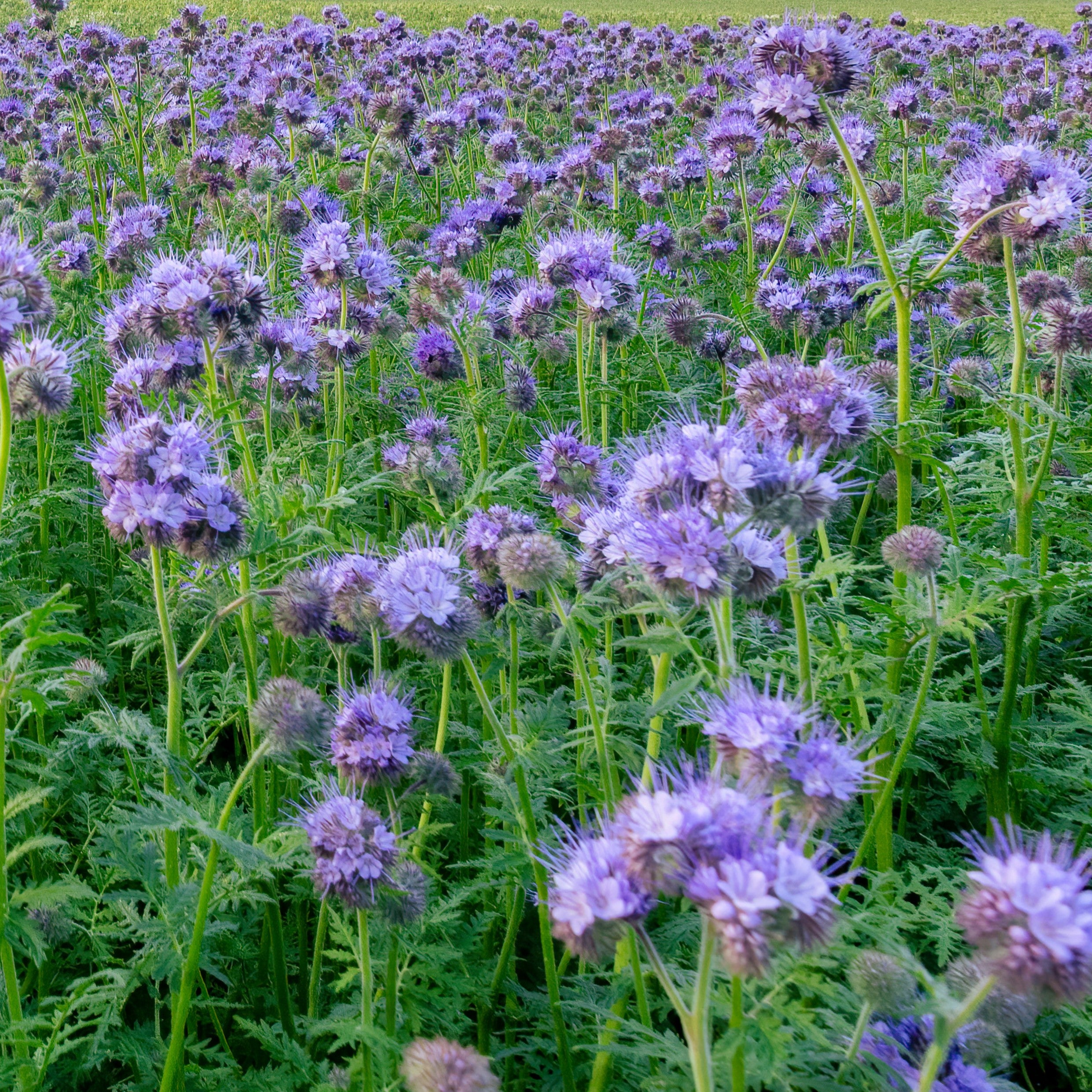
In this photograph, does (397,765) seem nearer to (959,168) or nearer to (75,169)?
(959,168)

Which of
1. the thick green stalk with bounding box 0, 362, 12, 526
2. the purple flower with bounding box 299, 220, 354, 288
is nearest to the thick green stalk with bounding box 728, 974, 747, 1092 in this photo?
the thick green stalk with bounding box 0, 362, 12, 526

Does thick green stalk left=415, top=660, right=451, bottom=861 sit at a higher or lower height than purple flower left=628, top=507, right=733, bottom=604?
lower

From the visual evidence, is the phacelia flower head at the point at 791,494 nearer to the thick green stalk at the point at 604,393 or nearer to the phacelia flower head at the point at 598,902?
the phacelia flower head at the point at 598,902

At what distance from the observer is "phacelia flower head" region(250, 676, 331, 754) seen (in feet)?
8.46

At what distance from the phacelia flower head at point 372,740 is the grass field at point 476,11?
48.4 feet

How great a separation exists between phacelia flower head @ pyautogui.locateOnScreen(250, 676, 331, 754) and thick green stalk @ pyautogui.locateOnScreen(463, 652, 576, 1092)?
0.40 metres

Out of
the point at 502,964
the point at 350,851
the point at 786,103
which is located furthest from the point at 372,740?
the point at 786,103

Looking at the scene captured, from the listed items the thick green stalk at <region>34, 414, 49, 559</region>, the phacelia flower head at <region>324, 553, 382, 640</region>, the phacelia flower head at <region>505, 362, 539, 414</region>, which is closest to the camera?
the phacelia flower head at <region>324, 553, 382, 640</region>

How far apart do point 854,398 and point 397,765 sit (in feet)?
5.53

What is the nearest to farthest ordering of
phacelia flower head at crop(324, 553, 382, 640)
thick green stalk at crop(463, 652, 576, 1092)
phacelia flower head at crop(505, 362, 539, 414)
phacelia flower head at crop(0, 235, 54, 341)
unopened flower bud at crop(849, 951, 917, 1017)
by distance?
unopened flower bud at crop(849, 951, 917, 1017) < phacelia flower head at crop(0, 235, 54, 341) < thick green stalk at crop(463, 652, 576, 1092) < phacelia flower head at crop(324, 553, 382, 640) < phacelia flower head at crop(505, 362, 539, 414)

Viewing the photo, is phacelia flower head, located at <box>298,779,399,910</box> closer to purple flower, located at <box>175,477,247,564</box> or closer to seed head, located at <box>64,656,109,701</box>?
purple flower, located at <box>175,477,247,564</box>

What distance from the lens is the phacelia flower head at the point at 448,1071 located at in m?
1.81

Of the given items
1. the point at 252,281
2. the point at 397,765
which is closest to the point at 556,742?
A: the point at 397,765

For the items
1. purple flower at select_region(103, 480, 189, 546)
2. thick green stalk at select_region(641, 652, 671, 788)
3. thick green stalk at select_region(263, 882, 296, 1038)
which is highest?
purple flower at select_region(103, 480, 189, 546)
